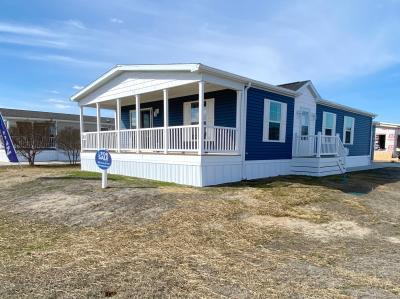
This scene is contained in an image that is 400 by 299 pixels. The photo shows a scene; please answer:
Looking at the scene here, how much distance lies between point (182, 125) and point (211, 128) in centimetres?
303

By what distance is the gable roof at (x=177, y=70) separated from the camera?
9.17 m

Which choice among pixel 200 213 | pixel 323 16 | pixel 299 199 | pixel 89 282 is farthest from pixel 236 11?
pixel 89 282

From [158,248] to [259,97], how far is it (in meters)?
8.20

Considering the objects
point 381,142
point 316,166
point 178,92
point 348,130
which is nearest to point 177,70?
point 178,92

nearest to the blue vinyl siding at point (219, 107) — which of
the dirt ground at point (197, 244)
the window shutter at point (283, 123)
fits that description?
the window shutter at point (283, 123)

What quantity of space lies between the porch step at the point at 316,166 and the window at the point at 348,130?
415cm

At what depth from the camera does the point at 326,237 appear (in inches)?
197

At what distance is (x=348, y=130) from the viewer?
1752cm

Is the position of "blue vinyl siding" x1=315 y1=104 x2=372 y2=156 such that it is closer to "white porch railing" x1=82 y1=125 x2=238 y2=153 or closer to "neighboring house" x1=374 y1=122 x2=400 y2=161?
"white porch railing" x1=82 y1=125 x2=238 y2=153

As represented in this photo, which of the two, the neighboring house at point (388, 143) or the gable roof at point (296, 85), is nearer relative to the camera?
the gable roof at point (296, 85)

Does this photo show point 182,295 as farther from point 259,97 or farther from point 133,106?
point 133,106

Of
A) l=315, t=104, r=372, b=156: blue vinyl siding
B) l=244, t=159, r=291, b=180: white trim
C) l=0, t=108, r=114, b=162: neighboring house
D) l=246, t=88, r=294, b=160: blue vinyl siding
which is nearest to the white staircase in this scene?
l=244, t=159, r=291, b=180: white trim

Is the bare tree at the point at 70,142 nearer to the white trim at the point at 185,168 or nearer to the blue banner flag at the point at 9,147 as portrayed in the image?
the white trim at the point at 185,168

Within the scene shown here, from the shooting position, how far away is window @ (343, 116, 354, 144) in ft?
56.3
